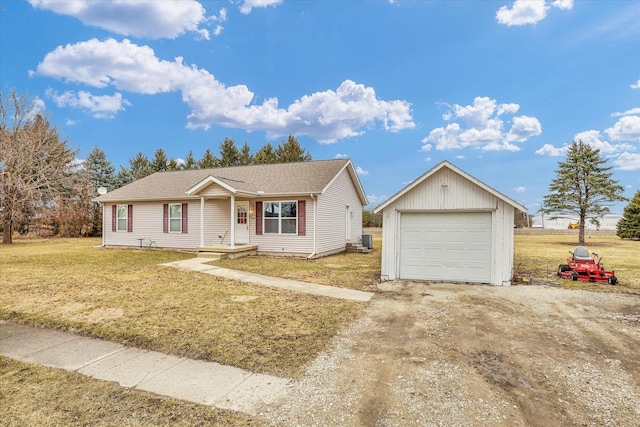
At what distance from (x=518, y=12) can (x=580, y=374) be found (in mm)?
15468

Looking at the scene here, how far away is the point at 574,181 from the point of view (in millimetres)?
23438

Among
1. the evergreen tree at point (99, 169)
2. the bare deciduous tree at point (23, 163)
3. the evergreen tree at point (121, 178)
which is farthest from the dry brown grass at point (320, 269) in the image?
the evergreen tree at point (99, 169)

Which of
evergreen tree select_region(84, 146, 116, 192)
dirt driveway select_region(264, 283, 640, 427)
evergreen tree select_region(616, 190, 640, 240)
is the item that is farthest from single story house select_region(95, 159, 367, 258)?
evergreen tree select_region(616, 190, 640, 240)

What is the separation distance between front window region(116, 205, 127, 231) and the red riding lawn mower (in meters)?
21.9

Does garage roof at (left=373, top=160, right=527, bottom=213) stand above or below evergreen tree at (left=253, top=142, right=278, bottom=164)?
below

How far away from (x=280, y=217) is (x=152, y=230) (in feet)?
27.2

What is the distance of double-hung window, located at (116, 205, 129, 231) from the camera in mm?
18844

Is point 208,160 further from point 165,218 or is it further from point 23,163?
point 165,218

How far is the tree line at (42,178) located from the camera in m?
21.3

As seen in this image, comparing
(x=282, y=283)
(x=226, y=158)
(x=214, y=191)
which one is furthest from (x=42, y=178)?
(x=282, y=283)

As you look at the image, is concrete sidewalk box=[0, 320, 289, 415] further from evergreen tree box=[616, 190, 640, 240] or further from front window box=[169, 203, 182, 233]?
evergreen tree box=[616, 190, 640, 240]

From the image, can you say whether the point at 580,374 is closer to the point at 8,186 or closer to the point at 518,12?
the point at 518,12

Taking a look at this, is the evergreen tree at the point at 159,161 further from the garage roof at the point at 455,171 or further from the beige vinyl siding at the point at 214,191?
the garage roof at the point at 455,171

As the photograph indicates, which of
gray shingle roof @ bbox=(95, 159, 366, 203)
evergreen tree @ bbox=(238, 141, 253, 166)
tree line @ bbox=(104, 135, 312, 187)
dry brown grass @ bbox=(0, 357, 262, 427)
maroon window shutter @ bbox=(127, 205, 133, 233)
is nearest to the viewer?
dry brown grass @ bbox=(0, 357, 262, 427)
